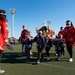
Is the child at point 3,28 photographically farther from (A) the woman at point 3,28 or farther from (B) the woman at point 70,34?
(B) the woman at point 70,34

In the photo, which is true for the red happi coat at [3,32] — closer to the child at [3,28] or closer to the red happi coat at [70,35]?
the child at [3,28]

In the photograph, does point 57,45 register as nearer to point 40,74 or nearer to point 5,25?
point 40,74

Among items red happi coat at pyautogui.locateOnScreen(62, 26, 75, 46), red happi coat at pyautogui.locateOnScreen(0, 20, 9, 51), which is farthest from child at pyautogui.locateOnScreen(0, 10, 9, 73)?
red happi coat at pyautogui.locateOnScreen(62, 26, 75, 46)


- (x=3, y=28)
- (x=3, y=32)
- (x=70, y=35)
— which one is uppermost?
(x=70, y=35)

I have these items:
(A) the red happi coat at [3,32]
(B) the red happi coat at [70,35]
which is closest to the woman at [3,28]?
(A) the red happi coat at [3,32]

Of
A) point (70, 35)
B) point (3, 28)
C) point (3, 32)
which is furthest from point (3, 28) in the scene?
point (70, 35)

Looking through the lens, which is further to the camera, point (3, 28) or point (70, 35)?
point (70, 35)

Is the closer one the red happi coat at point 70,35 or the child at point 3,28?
the child at point 3,28

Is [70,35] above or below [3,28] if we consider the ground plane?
above

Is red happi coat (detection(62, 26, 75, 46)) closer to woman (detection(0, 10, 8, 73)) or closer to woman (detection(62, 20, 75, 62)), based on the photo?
woman (detection(62, 20, 75, 62))

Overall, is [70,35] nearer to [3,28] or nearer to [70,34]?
[70,34]

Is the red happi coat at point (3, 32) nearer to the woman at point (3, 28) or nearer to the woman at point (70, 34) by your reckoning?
the woman at point (3, 28)

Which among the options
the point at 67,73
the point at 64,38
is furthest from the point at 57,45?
the point at 67,73

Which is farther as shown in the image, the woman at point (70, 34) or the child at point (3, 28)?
the woman at point (70, 34)
